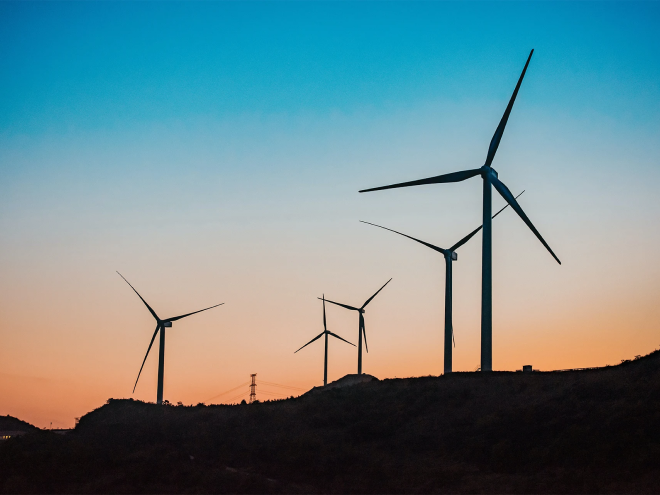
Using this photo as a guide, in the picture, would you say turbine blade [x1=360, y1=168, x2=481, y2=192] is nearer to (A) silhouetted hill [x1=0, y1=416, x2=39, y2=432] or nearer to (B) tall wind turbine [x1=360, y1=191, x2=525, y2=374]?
(B) tall wind turbine [x1=360, y1=191, x2=525, y2=374]

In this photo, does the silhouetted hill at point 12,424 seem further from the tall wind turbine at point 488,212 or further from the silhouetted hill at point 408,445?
the tall wind turbine at point 488,212

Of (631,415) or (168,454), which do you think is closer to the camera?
(631,415)

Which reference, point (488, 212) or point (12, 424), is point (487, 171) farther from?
point (12, 424)

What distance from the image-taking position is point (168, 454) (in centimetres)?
5434

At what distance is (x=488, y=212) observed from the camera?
205ft

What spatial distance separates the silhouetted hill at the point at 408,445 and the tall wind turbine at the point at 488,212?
14.0ft

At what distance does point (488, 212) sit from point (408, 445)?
66.0 feet

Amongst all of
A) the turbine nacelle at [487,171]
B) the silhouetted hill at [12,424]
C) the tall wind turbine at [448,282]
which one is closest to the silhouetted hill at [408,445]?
the tall wind turbine at [448,282]

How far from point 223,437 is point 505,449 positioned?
2690cm

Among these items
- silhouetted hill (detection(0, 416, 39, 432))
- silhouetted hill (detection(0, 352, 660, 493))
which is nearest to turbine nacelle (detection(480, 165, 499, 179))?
silhouetted hill (detection(0, 352, 660, 493))

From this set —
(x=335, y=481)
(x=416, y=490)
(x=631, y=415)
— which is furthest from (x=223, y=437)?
(x=631, y=415)

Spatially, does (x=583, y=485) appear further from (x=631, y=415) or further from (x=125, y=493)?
(x=125, y=493)

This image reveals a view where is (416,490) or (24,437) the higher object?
(24,437)

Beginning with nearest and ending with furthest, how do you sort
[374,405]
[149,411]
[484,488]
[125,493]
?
[484,488] → [125,493] → [374,405] → [149,411]
